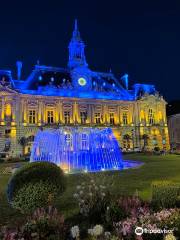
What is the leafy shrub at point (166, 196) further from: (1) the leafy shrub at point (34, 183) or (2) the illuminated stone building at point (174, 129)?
(2) the illuminated stone building at point (174, 129)

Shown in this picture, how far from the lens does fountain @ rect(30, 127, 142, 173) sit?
21.5 m

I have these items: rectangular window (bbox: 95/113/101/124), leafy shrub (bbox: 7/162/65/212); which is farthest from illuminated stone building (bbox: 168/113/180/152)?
leafy shrub (bbox: 7/162/65/212)

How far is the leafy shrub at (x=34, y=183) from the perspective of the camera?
8.17 metres

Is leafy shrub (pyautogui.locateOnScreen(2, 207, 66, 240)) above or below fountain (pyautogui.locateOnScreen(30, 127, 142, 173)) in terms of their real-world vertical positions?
below

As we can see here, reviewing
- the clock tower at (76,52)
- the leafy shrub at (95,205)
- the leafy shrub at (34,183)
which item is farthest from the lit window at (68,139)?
the clock tower at (76,52)

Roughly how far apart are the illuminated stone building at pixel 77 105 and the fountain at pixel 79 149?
21.8 metres

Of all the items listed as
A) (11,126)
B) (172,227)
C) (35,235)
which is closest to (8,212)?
(35,235)

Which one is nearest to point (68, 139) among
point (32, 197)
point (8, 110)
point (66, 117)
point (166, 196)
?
point (32, 197)

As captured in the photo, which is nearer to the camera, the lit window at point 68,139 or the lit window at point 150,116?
the lit window at point 68,139

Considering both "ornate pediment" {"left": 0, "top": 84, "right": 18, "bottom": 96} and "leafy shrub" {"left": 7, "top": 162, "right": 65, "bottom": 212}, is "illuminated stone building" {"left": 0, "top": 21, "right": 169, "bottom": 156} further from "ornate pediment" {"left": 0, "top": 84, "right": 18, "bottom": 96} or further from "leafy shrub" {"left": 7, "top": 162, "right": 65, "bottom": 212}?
"leafy shrub" {"left": 7, "top": 162, "right": 65, "bottom": 212}

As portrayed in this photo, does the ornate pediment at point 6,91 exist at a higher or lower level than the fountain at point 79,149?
higher

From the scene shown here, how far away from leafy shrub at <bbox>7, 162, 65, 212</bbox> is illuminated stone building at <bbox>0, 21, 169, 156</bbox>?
36808mm

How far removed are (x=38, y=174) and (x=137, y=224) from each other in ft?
13.6

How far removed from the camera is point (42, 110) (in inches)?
2024
